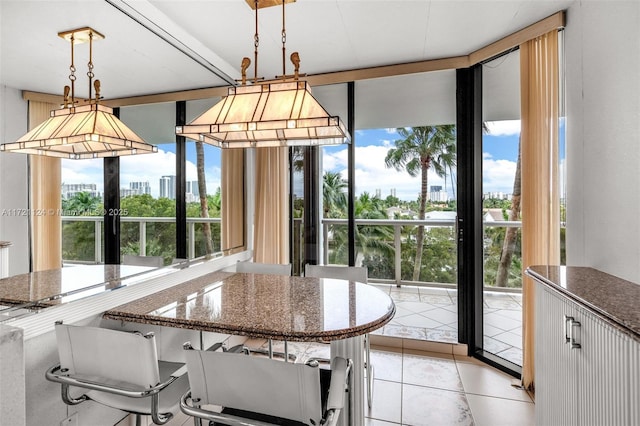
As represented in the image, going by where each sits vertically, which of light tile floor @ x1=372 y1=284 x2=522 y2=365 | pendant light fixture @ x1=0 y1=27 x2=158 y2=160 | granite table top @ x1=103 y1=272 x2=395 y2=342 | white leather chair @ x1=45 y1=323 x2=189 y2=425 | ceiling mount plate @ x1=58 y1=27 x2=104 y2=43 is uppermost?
ceiling mount plate @ x1=58 y1=27 x2=104 y2=43

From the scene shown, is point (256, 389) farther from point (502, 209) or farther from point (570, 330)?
point (502, 209)

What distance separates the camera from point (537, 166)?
236 cm

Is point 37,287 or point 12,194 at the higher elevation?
point 12,194

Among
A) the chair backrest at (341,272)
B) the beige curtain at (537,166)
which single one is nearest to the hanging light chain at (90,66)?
the chair backrest at (341,272)

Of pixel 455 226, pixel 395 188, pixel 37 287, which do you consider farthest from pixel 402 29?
pixel 37 287

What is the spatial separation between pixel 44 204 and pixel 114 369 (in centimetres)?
78

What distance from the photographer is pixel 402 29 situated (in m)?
2.41

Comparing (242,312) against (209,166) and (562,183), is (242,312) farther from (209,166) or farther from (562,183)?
(562,183)

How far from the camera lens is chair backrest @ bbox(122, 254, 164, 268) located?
1.95 meters

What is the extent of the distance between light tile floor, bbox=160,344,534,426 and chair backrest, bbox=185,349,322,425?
1.26 metres

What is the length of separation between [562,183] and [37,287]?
9.97 feet

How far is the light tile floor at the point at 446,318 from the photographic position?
9.28ft

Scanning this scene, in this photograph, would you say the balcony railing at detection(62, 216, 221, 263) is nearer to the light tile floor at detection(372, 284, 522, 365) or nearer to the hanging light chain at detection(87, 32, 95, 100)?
the hanging light chain at detection(87, 32, 95, 100)

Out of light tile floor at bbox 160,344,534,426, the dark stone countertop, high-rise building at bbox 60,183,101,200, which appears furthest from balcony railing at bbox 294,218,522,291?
high-rise building at bbox 60,183,101,200
